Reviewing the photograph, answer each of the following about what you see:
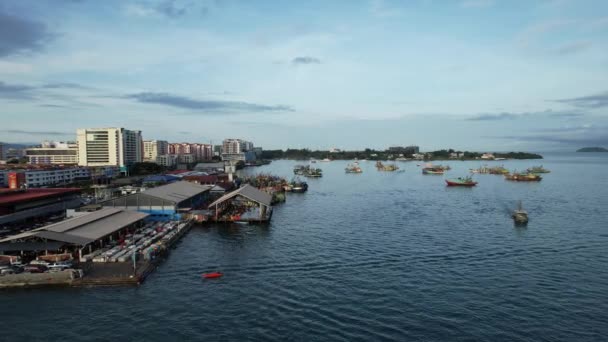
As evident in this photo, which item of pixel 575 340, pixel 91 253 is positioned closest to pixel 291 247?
pixel 91 253

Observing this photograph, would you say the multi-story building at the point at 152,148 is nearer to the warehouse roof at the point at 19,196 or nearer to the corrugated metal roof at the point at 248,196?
the warehouse roof at the point at 19,196

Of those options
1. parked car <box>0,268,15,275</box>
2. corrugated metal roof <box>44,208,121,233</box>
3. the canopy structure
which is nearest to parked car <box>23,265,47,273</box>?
parked car <box>0,268,15,275</box>

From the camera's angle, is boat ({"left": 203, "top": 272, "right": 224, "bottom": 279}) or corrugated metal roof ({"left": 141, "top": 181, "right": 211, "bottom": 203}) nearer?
boat ({"left": 203, "top": 272, "right": 224, "bottom": 279})

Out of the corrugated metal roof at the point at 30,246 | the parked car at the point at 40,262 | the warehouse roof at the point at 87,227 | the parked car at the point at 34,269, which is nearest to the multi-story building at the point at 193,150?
the warehouse roof at the point at 87,227

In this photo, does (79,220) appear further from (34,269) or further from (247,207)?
(247,207)

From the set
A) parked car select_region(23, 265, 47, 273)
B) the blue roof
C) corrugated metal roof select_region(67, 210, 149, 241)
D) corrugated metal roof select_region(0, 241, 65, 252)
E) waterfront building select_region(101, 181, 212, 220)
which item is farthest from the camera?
the blue roof

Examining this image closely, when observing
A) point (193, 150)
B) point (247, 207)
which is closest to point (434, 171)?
point (247, 207)

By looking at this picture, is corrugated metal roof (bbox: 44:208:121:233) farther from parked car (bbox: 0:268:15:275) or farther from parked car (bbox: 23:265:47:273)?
parked car (bbox: 0:268:15:275)
